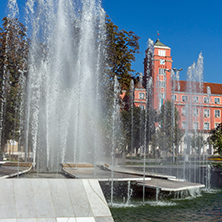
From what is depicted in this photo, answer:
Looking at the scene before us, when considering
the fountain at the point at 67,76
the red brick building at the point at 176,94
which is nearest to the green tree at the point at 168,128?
the red brick building at the point at 176,94

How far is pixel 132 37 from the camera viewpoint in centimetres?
2392

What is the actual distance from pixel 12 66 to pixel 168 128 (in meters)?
27.8

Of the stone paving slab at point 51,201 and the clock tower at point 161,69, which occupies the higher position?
the clock tower at point 161,69

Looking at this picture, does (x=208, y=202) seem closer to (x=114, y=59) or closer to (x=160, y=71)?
(x=114, y=59)

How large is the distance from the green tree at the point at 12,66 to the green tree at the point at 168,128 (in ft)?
76.6

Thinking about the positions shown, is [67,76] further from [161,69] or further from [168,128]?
[161,69]

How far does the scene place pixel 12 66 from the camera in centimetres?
2394

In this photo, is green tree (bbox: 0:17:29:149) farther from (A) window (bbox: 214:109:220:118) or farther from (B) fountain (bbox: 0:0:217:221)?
(A) window (bbox: 214:109:220:118)

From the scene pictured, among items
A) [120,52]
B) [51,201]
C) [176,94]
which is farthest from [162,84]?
[51,201]

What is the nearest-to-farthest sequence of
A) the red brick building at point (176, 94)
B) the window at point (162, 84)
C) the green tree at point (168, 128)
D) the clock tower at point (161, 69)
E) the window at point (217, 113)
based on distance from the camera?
the green tree at point (168, 128), the red brick building at point (176, 94), the clock tower at point (161, 69), the window at point (162, 84), the window at point (217, 113)

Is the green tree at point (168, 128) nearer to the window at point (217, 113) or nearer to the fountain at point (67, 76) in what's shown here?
the window at point (217, 113)

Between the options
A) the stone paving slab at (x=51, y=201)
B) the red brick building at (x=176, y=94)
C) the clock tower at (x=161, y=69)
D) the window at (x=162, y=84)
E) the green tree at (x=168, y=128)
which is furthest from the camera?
the window at (x=162, y=84)

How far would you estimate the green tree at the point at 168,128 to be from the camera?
45.3 meters

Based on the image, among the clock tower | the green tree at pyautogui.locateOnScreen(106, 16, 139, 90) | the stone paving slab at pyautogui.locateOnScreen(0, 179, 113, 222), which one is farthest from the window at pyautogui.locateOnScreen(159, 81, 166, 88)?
the stone paving slab at pyautogui.locateOnScreen(0, 179, 113, 222)
